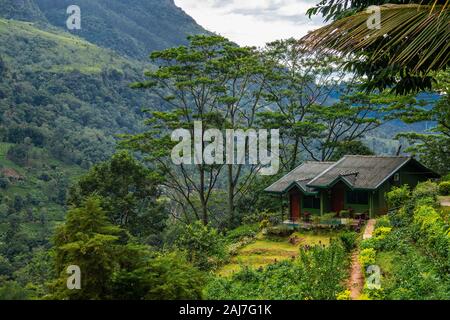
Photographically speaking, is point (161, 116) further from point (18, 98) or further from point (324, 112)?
point (18, 98)

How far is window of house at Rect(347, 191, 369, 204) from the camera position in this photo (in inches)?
1121

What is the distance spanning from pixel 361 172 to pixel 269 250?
8145 millimetres

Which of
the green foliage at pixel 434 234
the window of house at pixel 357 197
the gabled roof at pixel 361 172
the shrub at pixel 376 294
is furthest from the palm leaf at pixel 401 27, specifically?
the window of house at pixel 357 197

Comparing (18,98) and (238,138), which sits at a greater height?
(18,98)

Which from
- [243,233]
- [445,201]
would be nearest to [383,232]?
[445,201]

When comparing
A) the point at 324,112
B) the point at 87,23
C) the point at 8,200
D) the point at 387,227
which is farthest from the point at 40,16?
the point at 387,227

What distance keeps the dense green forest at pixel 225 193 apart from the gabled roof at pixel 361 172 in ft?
6.08

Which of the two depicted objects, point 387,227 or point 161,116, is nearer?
point 387,227

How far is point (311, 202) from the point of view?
30516mm

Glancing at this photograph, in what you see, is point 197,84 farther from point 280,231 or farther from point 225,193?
point 225,193

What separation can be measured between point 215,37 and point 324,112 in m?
10.4

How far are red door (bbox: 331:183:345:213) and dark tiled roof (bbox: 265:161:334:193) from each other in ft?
4.51

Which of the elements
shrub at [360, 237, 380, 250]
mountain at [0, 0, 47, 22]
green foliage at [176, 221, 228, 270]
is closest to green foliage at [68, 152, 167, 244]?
green foliage at [176, 221, 228, 270]

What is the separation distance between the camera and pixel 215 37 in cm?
3194
